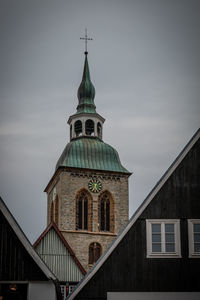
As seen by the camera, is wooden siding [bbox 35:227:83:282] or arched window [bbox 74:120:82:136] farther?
arched window [bbox 74:120:82:136]

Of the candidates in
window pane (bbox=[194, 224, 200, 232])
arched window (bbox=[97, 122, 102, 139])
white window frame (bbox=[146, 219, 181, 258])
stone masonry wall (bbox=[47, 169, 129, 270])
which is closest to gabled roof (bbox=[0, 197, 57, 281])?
white window frame (bbox=[146, 219, 181, 258])

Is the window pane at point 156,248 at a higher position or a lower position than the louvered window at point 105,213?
lower

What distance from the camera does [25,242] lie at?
75.8 ft

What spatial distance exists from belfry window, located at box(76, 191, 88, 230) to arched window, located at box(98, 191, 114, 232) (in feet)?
5.13

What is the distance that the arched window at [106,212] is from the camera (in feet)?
229

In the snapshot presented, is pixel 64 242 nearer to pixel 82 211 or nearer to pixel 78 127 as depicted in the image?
pixel 82 211

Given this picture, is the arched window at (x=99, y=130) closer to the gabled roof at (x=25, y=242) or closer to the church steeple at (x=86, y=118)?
the church steeple at (x=86, y=118)

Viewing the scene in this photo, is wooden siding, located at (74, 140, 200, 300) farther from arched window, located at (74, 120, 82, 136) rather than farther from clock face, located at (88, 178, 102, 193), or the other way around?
arched window, located at (74, 120, 82, 136)

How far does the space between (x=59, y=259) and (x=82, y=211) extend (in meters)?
32.5

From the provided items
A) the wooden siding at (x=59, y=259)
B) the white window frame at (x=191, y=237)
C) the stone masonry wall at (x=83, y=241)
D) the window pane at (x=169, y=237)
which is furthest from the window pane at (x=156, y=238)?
the stone masonry wall at (x=83, y=241)

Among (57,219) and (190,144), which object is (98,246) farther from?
(190,144)

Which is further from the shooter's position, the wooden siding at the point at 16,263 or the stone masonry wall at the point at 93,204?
the stone masonry wall at the point at 93,204

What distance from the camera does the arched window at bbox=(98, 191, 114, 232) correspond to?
229 ft

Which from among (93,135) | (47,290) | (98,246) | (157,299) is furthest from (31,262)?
(93,135)
